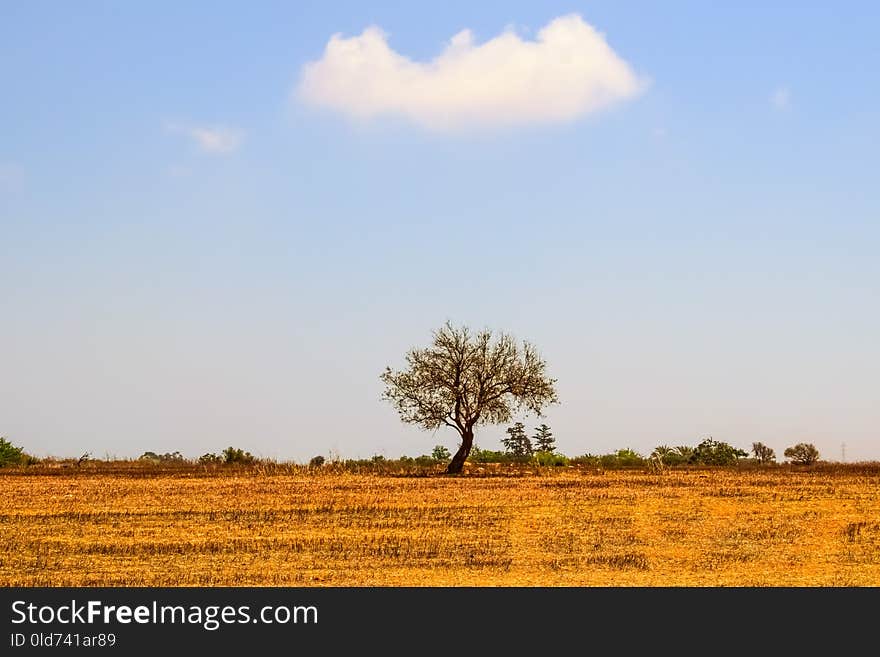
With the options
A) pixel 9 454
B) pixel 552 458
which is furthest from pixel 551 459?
pixel 9 454

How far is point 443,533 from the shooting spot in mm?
31344

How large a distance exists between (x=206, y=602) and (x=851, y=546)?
1764 cm

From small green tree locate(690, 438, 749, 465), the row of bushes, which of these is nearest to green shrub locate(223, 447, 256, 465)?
the row of bushes

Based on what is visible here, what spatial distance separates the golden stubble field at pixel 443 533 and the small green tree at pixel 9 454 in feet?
49.5

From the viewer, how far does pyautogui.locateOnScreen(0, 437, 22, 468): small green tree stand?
208 feet

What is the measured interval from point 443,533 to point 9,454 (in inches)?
1613

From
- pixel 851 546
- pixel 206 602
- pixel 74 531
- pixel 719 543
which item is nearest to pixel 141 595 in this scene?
pixel 206 602

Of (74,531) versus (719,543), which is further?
(74,531)

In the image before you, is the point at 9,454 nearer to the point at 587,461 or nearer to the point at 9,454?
the point at 9,454

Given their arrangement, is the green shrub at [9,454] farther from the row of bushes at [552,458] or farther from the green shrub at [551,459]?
the green shrub at [551,459]

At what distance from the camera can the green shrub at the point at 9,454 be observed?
63.3 m

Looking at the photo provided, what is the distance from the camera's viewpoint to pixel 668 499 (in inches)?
1610

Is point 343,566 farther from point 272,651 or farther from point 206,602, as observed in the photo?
point 272,651

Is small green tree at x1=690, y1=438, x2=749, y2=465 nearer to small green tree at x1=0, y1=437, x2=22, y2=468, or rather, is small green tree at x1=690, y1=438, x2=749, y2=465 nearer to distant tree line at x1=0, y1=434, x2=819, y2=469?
distant tree line at x1=0, y1=434, x2=819, y2=469
